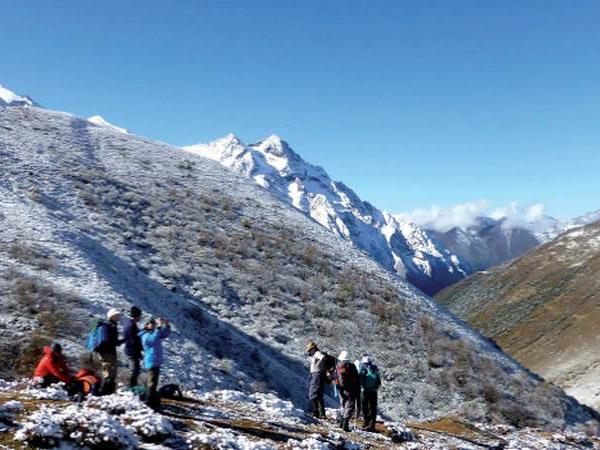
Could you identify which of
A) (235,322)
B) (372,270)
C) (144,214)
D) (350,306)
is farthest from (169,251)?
(372,270)

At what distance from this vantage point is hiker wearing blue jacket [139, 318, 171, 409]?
18516mm

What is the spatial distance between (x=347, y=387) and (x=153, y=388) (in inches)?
315

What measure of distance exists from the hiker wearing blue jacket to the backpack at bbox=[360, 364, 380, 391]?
993 centimetres

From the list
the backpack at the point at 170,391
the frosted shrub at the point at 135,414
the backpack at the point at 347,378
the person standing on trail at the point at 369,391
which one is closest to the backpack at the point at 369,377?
the person standing on trail at the point at 369,391

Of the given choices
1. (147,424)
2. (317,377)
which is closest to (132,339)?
(147,424)

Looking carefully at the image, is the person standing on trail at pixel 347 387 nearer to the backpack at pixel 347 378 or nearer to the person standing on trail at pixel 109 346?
the backpack at pixel 347 378

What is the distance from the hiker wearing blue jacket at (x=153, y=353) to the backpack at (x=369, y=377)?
993 cm

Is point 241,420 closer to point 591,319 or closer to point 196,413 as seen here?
point 196,413

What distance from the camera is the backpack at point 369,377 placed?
2573 cm

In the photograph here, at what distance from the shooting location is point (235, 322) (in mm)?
41656

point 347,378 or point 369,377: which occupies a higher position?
point 369,377

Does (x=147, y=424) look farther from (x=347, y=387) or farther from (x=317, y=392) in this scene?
(x=317, y=392)

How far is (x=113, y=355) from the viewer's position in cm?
1864

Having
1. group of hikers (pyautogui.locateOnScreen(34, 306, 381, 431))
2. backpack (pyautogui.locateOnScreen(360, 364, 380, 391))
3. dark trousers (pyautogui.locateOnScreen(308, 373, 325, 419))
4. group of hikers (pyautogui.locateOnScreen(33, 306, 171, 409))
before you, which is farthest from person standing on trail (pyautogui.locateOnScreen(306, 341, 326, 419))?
group of hikers (pyautogui.locateOnScreen(33, 306, 171, 409))
